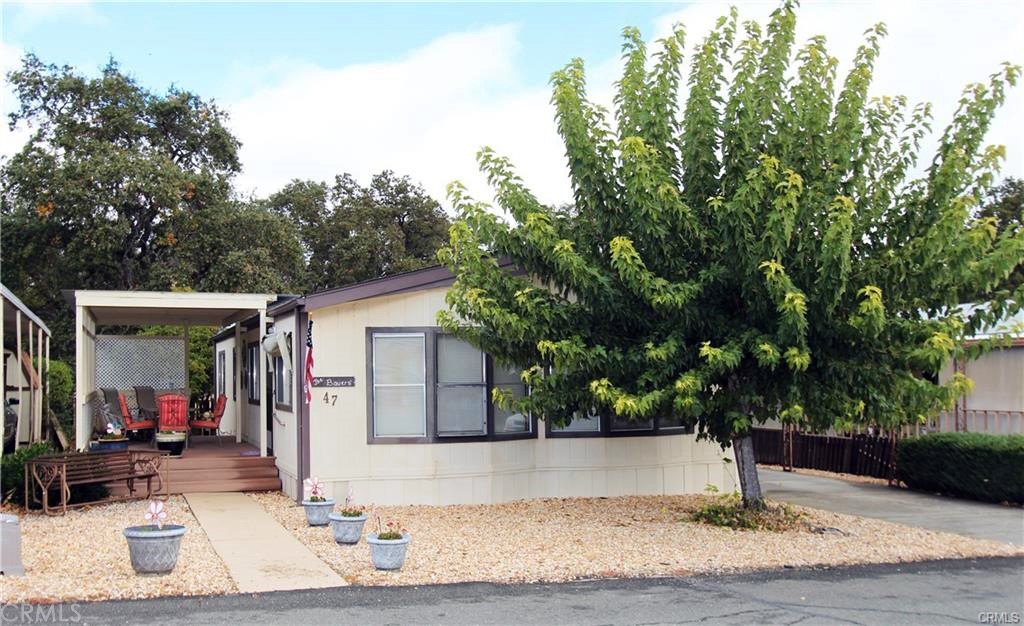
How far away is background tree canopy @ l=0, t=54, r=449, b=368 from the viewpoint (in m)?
24.8

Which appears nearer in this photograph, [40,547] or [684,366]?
[40,547]

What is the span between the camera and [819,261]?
Result: 9547 millimetres

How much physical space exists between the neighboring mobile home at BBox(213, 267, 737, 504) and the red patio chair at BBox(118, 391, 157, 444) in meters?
4.36

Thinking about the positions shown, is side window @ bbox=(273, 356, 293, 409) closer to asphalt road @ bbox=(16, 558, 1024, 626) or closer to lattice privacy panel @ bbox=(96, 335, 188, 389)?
lattice privacy panel @ bbox=(96, 335, 188, 389)

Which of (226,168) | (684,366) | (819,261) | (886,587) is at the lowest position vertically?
(886,587)

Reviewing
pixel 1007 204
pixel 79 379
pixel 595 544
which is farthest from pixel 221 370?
pixel 1007 204

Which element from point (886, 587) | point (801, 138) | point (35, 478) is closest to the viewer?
point (886, 587)

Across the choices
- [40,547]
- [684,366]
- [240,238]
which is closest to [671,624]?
[684,366]

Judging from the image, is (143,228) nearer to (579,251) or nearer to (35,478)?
(35,478)

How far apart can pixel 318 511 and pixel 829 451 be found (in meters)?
10.7

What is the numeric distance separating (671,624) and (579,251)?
4.96 metres

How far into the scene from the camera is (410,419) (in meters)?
12.7

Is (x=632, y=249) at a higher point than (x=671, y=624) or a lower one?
higher

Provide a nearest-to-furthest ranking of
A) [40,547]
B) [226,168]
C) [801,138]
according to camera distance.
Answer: [40,547], [801,138], [226,168]
